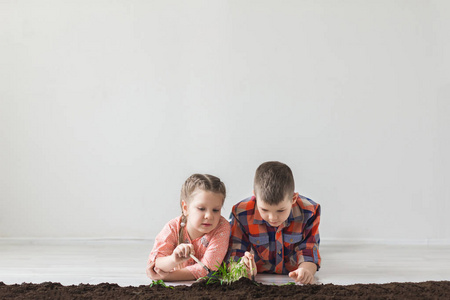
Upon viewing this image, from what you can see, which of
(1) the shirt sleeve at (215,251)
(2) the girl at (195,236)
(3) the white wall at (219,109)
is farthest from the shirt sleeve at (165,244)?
(3) the white wall at (219,109)

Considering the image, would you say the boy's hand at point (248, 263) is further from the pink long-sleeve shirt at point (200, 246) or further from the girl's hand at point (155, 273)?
the girl's hand at point (155, 273)

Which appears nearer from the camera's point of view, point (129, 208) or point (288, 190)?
point (288, 190)

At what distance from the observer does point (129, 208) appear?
9.68 feet

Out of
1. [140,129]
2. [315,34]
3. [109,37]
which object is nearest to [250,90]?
[315,34]

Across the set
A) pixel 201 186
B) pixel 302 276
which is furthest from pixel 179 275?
pixel 302 276

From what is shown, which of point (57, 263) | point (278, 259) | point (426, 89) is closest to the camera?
point (278, 259)

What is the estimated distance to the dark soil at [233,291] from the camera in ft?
5.45

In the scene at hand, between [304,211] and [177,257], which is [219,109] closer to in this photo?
[304,211]

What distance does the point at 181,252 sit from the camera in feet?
6.10

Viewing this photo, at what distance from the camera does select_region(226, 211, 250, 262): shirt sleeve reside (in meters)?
2.07

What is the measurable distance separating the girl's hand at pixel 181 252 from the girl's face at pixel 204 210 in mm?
129

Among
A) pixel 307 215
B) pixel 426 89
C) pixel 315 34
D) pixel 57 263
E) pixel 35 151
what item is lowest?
pixel 57 263

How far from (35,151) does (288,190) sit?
1.72 meters

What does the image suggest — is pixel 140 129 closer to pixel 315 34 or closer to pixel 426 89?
pixel 315 34
